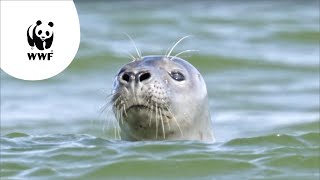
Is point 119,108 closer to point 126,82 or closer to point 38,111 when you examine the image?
point 126,82

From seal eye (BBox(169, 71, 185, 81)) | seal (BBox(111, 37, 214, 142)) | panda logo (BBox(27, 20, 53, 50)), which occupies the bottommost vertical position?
seal (BBox(111, 37, 214, 142))

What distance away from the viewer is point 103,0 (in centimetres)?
1938

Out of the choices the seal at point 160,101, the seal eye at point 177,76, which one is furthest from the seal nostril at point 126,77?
the seal eye at point 177,76

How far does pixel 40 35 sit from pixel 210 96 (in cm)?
406

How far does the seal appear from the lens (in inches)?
340

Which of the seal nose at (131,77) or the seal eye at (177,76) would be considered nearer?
the seal nose at (131,77)

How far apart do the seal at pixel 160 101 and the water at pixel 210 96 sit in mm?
102

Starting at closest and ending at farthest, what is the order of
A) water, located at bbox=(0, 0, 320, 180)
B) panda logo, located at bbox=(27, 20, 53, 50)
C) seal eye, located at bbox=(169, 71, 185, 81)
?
water, located at bbox=(0, 0, 320, 180) < seal eye, located at bbox=(169, 71, 185, 81) < panda logo, located at bbox=(27, 20, 53, 50)

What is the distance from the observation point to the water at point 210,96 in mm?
8578

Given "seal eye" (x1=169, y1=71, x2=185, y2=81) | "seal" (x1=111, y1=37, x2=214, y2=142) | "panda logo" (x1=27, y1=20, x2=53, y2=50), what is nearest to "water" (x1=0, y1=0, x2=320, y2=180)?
"seal" (x1=111, y1=37, x2=214, y2=142)

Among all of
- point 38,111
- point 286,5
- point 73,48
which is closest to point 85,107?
point 38,111

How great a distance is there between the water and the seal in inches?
4.0

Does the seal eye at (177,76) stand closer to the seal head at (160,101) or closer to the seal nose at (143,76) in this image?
the seal head at (160,101)

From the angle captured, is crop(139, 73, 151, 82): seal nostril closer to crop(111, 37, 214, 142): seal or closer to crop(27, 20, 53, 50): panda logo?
crop(111, 37, 214, 142): seal
